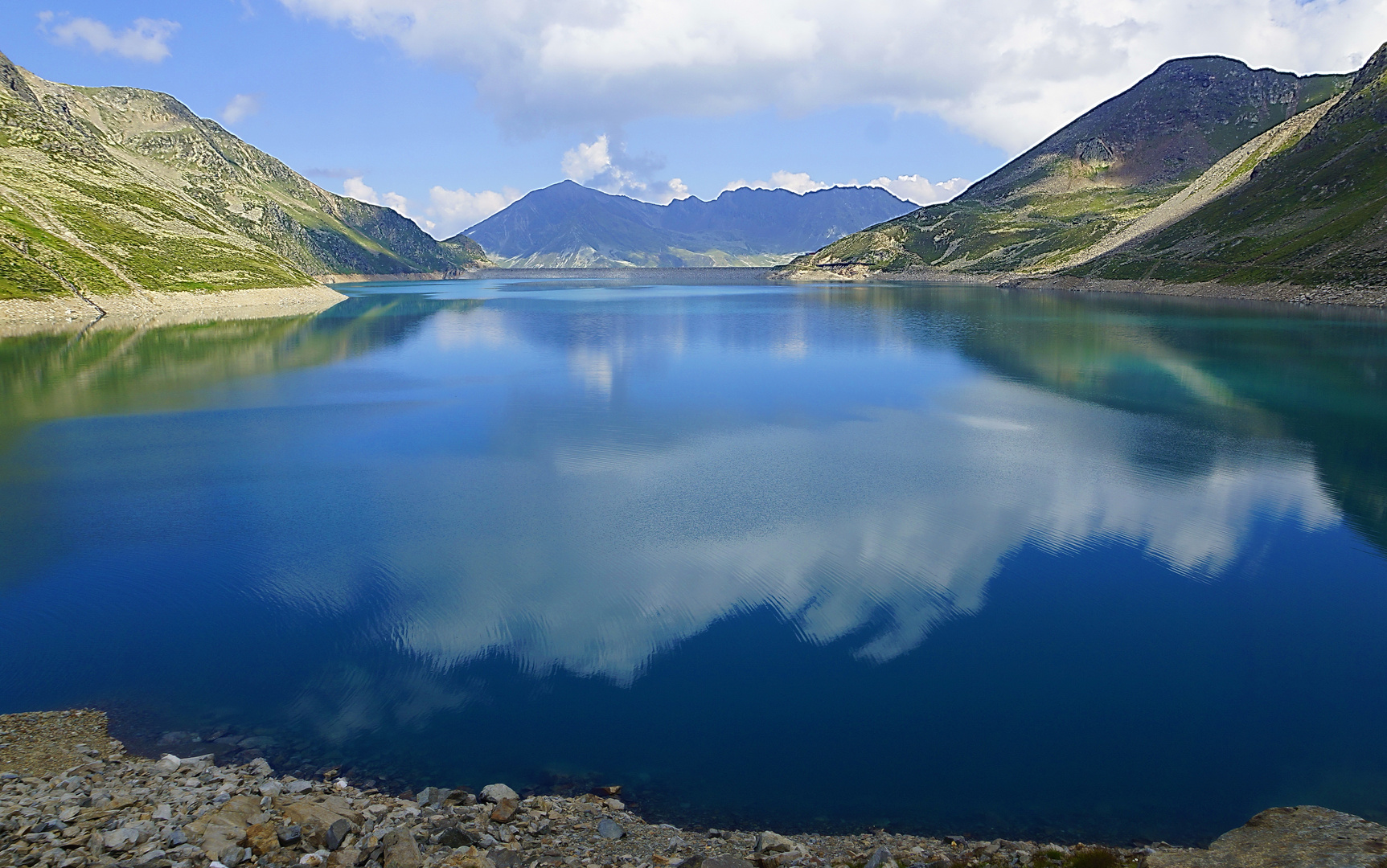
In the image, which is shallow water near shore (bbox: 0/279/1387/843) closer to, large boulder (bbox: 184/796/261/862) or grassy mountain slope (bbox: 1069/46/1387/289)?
large boulder (bbox: 184/796/261/862)

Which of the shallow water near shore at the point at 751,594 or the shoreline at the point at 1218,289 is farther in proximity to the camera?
the shoreline at the point at 1218,289

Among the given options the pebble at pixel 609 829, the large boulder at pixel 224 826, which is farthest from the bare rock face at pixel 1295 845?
the large boulder at pixel 224 826

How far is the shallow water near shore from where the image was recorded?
11953 mm

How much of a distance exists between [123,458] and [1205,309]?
95.1 meters

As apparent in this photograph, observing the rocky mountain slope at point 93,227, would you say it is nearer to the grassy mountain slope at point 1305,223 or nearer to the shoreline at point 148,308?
the shoreline at point 148,308

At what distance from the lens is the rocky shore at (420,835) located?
8.46 metres

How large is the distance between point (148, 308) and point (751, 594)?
3865 inches

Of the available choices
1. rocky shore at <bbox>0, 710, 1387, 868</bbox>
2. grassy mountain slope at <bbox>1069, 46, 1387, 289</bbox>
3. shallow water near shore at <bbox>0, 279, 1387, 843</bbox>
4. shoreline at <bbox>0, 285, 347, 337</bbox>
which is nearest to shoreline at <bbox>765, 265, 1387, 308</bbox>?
grassy mountain slope at <bbox>1069, 46, 1387, 289</bbox>

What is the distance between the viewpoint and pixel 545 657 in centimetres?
1514

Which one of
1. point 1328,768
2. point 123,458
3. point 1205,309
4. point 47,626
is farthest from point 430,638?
point 1205,309

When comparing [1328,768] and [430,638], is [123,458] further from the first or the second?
[1328,768]

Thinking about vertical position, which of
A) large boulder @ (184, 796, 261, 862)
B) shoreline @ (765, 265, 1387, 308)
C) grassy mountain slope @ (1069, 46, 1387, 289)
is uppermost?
grassy mountain slope @ (1069, 46, 1387, 289)

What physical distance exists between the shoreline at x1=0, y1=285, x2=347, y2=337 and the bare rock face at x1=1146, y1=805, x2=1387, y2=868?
271 feet

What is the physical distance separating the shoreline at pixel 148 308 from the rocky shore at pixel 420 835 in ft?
240
